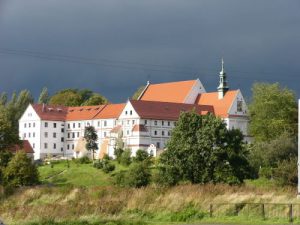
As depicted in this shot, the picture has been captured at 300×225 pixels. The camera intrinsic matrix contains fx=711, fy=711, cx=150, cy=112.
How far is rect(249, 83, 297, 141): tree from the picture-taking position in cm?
11315

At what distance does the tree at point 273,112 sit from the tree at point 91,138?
2691 centimetres

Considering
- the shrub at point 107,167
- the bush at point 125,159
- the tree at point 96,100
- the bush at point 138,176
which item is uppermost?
the tree at point 96,100

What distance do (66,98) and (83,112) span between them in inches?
773

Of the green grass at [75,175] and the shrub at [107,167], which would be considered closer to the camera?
the green grass at [75,175]

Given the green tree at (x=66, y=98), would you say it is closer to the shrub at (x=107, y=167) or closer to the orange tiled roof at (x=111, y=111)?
the orange tiled roof at (x=111, y=111)

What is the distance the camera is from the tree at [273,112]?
113m

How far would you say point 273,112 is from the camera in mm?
115812

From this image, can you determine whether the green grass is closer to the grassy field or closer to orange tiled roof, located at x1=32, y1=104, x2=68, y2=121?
orange tiled roof, located at x1=32, y1=104, x2=68, y2=121

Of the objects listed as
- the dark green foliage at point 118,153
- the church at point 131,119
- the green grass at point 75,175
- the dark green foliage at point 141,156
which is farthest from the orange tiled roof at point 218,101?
the green grass at point 75,175

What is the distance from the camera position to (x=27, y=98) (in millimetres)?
157125

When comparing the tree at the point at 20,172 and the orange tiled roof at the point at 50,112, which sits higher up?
the orange tiled roof at the point at 50,112

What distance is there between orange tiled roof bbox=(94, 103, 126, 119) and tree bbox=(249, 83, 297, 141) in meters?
25.3

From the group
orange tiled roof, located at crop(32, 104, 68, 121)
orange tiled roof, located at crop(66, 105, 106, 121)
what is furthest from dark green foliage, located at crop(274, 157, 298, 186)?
orange tiled roof, located at crop(32, 104, 68, 121)

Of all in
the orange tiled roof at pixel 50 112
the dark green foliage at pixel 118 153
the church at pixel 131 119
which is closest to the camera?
the dark green foliage at pixel 118 153
